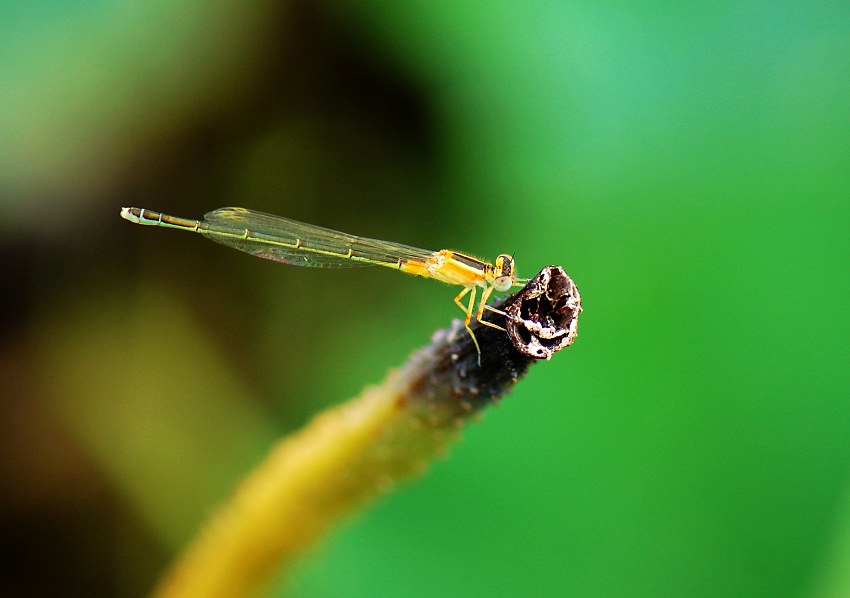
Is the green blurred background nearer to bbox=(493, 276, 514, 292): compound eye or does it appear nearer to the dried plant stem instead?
the dried plant stem

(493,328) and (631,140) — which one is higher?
(631,140)

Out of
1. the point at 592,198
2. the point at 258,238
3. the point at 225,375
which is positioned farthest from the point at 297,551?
the point at 592,198

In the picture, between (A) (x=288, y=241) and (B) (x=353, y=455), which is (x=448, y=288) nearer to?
(A) (x=288, y=241)

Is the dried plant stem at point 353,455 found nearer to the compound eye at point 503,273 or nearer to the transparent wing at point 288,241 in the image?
the compound eye at point 503,273

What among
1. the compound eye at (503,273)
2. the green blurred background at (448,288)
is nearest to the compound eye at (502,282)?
the compound eye at (503,273)

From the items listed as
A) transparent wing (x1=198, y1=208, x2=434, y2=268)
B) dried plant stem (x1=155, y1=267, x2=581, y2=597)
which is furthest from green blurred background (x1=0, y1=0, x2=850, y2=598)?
transparent wing (x1=198, y1=208, x2=434, y2=268)

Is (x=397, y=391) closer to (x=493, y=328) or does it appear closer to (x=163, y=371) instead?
(x=493, y=328)

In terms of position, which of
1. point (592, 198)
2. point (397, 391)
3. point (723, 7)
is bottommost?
point (397, 391)

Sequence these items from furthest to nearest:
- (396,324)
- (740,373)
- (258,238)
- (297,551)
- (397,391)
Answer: (396,324)
(258,238)
(740,373)
(297,551)
(397,391)
